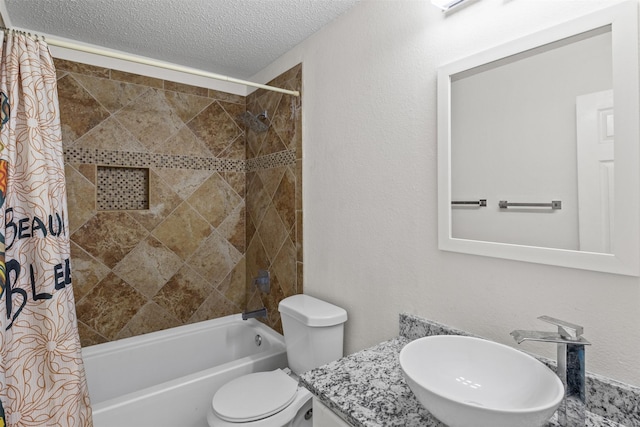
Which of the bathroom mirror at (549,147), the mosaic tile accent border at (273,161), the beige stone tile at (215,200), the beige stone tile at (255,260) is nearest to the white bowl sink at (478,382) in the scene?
the bathroom mirror at (549,147)

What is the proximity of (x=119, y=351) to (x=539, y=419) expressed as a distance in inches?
88.5

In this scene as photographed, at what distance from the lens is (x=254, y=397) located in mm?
1499

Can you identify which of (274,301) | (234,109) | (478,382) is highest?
(234,109)

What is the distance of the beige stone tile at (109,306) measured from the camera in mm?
2111

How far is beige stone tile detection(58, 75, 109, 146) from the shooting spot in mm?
2039

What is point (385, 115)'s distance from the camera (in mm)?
1500

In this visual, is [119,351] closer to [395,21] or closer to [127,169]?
[127,169]

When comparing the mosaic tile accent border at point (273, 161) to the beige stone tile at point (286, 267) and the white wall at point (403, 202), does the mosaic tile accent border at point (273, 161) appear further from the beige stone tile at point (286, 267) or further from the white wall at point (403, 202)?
the beige stone tile at point (286, 267)

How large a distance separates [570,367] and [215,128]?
8.31ft

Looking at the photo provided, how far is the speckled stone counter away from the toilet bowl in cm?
47

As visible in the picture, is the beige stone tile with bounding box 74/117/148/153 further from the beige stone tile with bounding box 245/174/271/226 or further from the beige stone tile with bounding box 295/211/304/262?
the beige stone tile with bounding box 295/211/304/262

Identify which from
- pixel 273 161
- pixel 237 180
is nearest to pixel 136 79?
pixel 237 180

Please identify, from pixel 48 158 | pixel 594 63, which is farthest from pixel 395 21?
pixel 48 158

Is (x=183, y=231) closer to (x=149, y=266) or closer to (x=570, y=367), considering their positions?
(x=149, y=266)
